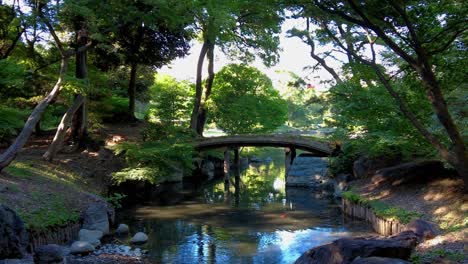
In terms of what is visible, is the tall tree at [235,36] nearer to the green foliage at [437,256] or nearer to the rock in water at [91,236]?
the rock in water at [91,236]

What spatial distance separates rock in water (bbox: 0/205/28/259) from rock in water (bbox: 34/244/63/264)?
90 centimetres

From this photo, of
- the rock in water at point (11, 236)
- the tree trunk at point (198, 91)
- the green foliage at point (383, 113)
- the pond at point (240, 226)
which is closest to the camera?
the rock in water at point (11, 236)

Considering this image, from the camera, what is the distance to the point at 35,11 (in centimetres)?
1496

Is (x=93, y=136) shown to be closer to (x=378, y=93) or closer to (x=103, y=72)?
(x=103, y=72)

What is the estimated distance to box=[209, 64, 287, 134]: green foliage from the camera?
32.8 meters

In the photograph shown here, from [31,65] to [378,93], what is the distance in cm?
1596

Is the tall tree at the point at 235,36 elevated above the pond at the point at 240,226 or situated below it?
above

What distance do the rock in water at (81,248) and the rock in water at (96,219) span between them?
1.73 metres

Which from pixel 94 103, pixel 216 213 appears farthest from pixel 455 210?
pixel 94 103

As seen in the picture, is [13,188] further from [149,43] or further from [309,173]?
[309,173]

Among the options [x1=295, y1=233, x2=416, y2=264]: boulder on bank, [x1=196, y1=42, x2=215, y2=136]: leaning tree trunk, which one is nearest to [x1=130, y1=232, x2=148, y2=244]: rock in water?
[x1=295, y1=233, x2=416, y2=264]: boulder on bank

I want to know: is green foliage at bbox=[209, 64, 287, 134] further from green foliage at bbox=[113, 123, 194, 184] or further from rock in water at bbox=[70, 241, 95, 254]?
rock in water at bbox=[70, 241, 95, 254]

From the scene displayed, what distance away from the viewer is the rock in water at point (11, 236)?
863 cm

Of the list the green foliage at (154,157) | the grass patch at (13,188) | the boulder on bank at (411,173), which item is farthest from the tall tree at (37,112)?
the boulder on bank at (411,173)
